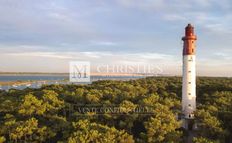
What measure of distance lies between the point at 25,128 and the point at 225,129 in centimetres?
1987

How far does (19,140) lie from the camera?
2720cm

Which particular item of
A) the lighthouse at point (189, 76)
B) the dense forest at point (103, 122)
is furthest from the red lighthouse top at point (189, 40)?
the dense forest at point (103, 122)

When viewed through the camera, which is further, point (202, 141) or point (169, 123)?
point (169, 123)

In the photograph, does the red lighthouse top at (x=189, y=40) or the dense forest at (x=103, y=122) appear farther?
the red lighthouse top at (x=189, y=40)

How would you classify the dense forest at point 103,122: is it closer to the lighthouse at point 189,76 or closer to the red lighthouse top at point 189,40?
the lighthouse at point 189,76

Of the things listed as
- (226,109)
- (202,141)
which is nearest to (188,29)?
(226,109)

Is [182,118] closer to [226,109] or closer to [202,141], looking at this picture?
[226,109]

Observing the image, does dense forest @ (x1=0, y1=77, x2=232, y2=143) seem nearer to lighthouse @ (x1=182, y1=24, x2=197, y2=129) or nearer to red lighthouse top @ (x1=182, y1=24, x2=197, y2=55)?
lighthouse @ (x1=182, y1=24, x2=197, y2=129)

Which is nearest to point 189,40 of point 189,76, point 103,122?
point 189,76

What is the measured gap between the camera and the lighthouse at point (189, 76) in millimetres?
35469

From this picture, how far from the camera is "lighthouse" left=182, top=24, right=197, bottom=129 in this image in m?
35.5

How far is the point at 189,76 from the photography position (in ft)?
118

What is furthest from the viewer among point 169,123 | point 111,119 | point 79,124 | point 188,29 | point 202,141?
point 188,29

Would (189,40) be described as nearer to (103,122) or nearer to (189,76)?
(189,76)
